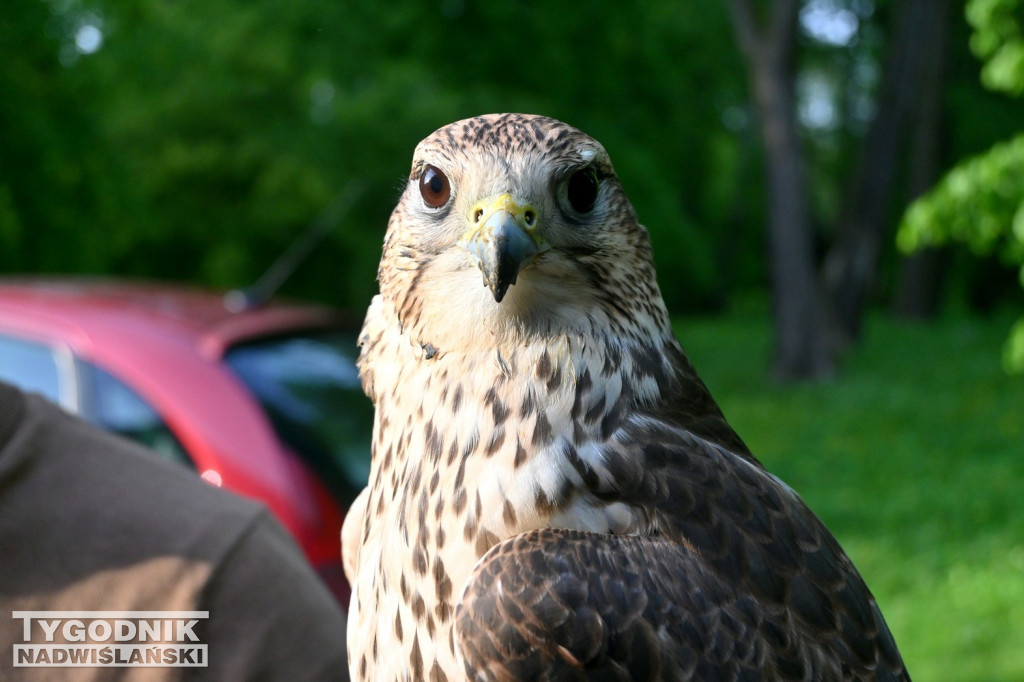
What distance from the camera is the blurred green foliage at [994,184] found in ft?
14.0

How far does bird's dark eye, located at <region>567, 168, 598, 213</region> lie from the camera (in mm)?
1718

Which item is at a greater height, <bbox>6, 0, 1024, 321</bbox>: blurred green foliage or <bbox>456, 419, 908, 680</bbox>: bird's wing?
<bbox>6, 0, 1024, 321</bbox>: blurred green foliage

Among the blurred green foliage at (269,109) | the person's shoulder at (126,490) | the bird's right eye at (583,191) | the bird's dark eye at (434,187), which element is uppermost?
the blurred green foliage at (269,109)

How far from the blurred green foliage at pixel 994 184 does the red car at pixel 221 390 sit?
2638 mm

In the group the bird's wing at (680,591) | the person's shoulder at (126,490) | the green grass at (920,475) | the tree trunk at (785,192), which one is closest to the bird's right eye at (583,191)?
the bird's wing at (680,591)

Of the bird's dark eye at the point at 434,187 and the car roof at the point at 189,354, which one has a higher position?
the car roof at the point at 189,354

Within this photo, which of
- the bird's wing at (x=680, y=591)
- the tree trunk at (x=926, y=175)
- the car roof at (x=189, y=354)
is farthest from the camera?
the tree trunk at (x=926, y=175)

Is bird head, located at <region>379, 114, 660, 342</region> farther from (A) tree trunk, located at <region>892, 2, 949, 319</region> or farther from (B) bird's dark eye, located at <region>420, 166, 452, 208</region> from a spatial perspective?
(A) tree trunk, located at <region>892, 2, 949, 319</region>

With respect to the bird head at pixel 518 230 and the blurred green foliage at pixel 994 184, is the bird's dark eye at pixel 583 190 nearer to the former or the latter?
the bird head at pixel 518 230

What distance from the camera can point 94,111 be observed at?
366 inches

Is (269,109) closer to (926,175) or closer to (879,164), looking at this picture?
(879,164)

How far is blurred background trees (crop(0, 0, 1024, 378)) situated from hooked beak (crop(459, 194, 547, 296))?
8.74 feet

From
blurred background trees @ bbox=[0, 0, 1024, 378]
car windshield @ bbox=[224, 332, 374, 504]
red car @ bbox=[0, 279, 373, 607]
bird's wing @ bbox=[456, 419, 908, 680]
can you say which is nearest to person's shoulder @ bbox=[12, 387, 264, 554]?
bird's wing @ bbox=[456, 419, 908, 680]

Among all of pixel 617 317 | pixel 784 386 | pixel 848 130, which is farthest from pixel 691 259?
pixel 848 130
